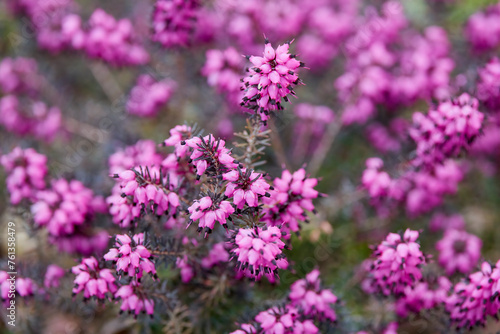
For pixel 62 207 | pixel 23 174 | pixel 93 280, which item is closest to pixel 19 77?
pixel 23 174

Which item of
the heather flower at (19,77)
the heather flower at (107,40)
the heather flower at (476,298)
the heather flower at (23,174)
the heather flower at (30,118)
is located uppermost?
the heather flower at (19,77)

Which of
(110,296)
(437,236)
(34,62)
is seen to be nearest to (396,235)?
(110,296)

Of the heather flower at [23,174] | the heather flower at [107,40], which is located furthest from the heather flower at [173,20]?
the heather flower at [23,174]

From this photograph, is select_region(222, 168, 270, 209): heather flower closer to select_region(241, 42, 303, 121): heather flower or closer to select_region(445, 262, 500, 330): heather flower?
select_region(241, 42, 303, 121): heather flower

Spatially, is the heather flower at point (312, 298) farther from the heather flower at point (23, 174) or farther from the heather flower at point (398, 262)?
the heather flower at point (23, 174)

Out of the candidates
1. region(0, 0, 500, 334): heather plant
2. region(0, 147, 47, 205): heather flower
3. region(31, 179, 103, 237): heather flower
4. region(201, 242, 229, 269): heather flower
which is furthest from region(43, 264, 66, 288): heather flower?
region(201, 242, 229, 269): heather flower

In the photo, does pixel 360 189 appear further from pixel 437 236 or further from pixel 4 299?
pixel 4 299
